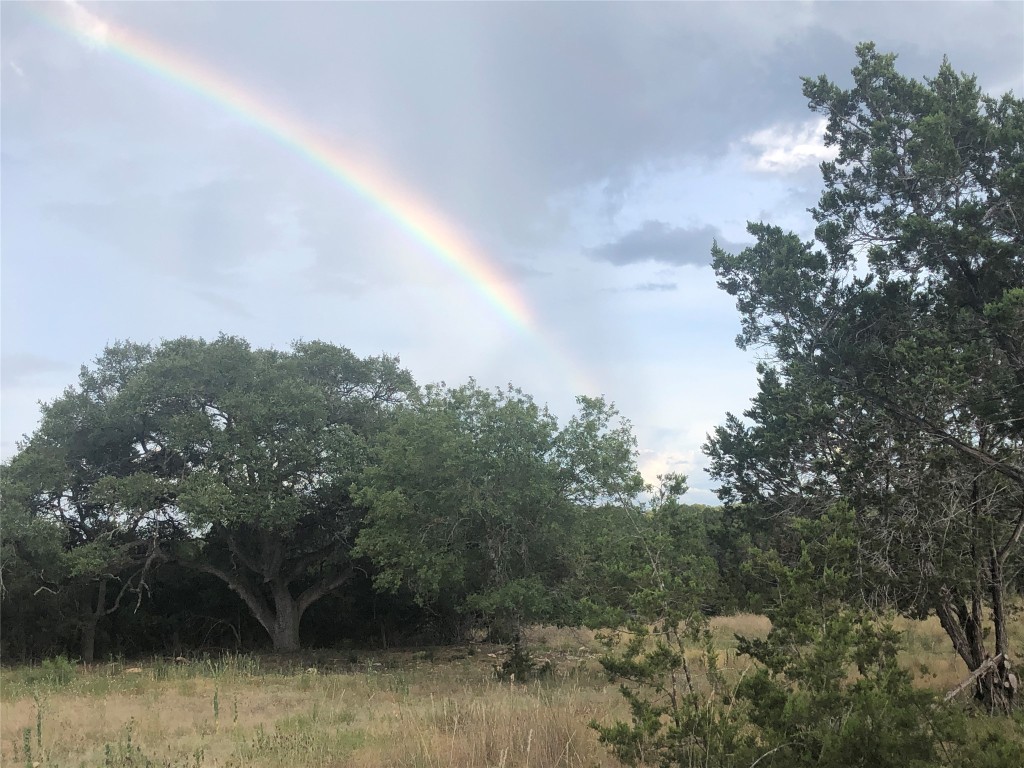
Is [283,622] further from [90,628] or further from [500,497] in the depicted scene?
[500,497]

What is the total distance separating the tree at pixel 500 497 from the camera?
47.5 ft

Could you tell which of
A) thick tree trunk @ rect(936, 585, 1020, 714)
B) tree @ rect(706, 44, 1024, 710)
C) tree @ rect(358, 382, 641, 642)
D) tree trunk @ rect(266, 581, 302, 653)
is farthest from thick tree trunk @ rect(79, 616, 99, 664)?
thick tree trunk @ rect(936, 585, 1020, 714)

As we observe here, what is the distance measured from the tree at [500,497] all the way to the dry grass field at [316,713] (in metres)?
2.10

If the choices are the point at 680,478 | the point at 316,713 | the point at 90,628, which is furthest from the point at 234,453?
the point at 680,478

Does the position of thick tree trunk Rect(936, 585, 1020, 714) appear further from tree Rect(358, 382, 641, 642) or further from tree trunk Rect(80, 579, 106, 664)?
tree trunk Rect(80, 579, 106, 664)

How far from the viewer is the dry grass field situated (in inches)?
233

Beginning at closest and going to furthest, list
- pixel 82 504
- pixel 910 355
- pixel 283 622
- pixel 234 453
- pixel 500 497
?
1. pixel 910 355
2. pixel 500 497
3. pixel 234 453
4. pixel 82 504
5. pixel 283 622

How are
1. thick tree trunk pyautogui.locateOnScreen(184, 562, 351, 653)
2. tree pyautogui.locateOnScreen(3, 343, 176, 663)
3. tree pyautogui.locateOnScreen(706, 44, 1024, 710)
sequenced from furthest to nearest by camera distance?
thick tree trunk pyautogui.locateOnScreen(184, 562, 351, 653) → tree pyautogui.locateOnScreen(3, 343, 176, 663) → tree pyautogui.locateOnScreen(706, 44, 1024, 710)

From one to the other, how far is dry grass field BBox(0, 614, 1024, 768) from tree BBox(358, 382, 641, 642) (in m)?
2.10

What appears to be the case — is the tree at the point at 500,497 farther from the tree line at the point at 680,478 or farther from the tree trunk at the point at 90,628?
the tree trunk at the point at 90,628

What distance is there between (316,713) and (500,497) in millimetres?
6131

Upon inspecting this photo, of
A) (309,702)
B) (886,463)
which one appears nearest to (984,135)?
(886,463)

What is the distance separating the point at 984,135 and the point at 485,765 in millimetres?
11412

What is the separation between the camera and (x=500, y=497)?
14633 millimetres
